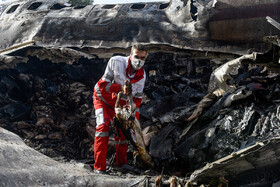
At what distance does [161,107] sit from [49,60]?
359cm

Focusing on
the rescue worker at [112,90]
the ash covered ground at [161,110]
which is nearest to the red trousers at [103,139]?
the rescue worker at [112,90]

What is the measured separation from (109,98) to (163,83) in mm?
2793

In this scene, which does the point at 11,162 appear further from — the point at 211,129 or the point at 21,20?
the point at 21,20

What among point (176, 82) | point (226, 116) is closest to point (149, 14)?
point (176, 82)

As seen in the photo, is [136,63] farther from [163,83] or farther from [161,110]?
A: [163,83]

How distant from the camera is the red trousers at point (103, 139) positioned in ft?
9.86

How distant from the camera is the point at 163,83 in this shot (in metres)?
5.90

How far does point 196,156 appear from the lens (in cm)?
305

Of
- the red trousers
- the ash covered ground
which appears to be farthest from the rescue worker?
the ash covered ground

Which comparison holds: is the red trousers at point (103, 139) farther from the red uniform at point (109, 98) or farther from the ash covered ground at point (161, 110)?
the ash covered ground at point (161, 110)

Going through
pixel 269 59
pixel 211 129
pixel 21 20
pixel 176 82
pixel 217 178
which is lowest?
pixel 176 82

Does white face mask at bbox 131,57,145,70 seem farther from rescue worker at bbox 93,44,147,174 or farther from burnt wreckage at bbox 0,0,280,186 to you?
burnt wreckage at bbox 0,0,280,186

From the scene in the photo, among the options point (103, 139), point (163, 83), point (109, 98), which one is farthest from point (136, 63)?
point (163, 83)

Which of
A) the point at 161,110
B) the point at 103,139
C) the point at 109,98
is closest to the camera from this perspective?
the point at 103,139
